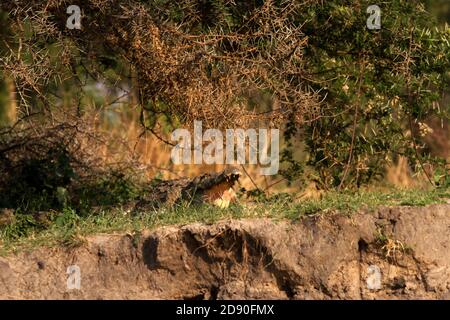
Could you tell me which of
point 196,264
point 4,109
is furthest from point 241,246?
point 4,109

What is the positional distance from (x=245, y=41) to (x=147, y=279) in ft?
6.61

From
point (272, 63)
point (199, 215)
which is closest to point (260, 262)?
point (199, 215)

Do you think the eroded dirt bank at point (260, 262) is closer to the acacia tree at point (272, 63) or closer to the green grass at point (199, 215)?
the green grass at point (199, 215)

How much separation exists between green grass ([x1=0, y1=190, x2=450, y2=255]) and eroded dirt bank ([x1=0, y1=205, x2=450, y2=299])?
87mm

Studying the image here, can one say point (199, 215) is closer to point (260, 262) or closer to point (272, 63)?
point (260, 262)

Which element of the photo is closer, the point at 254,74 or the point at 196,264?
the point at 196,264

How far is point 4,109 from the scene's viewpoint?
12883 millimetres

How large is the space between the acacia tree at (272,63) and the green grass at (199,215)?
0.72 metres

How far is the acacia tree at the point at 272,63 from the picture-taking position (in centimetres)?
721

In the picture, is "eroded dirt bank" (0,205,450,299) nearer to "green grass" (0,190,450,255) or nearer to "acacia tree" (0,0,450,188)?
"green grass" (0,190,450,255)

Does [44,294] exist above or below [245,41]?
below

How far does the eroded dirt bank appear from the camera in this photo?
6.45 metres

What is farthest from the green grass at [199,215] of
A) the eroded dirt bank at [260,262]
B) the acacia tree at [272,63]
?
the acacia tree at [272,63]

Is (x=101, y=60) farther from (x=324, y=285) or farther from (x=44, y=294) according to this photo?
(x=324, y=285)
